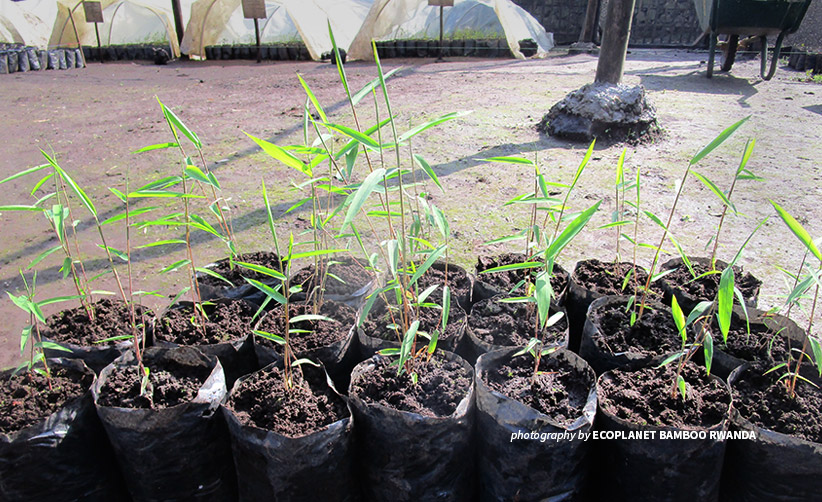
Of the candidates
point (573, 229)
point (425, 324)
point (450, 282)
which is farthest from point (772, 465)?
point (450, 282)

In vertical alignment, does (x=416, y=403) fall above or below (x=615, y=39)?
below

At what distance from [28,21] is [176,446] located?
13.8 meters

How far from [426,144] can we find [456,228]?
187 cm

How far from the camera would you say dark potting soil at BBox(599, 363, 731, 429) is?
1.32 m

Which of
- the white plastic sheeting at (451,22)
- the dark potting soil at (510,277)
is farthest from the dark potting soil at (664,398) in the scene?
the white plastic sheeting at (451,22)

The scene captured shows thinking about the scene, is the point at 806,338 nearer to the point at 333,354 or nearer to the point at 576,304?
the point at 576,304

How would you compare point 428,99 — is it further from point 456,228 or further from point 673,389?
point 673,389

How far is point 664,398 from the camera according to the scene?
4.50ft

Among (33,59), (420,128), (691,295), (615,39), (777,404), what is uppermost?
(33,59)

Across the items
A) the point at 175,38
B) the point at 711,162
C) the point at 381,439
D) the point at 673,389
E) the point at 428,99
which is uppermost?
the point at 175,38

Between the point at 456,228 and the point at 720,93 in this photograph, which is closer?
the point at 456,228

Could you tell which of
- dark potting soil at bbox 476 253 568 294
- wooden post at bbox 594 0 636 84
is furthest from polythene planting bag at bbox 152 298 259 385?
wooden post at bbox 594 0 636 84

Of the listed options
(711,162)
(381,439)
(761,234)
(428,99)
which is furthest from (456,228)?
(428,99)

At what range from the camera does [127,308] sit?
1874mm
